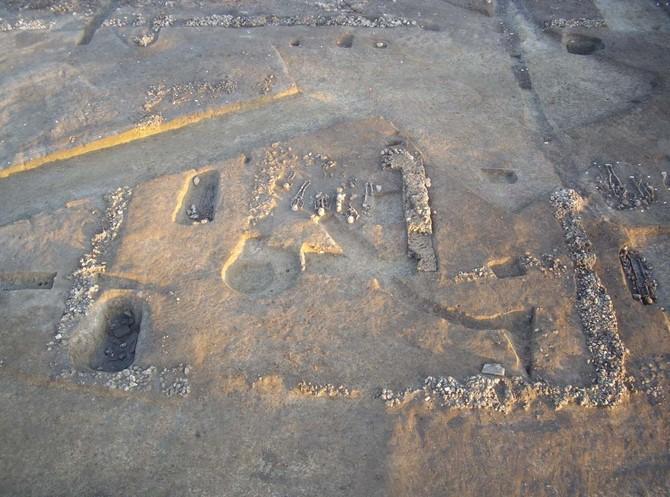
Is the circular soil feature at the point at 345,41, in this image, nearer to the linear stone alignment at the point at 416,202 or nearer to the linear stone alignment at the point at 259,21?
the linear stone alignment at the point at 259,21

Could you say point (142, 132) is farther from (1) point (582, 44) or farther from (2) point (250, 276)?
(1) point (582, 44)

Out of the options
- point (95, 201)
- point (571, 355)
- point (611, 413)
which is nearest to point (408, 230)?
point (571, 355)

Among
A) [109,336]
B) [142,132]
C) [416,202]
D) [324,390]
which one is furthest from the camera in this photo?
[142,132]

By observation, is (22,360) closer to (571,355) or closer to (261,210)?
(261,210)

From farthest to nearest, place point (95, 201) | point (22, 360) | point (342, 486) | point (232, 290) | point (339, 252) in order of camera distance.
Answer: point (95, 201) → point (339, 252) → point (232, 290) → point (22, 360) → point (342, 486)

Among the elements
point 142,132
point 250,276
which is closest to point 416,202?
point 250,276

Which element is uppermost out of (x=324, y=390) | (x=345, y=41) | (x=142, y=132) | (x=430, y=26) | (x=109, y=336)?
(x=430, y=26)
